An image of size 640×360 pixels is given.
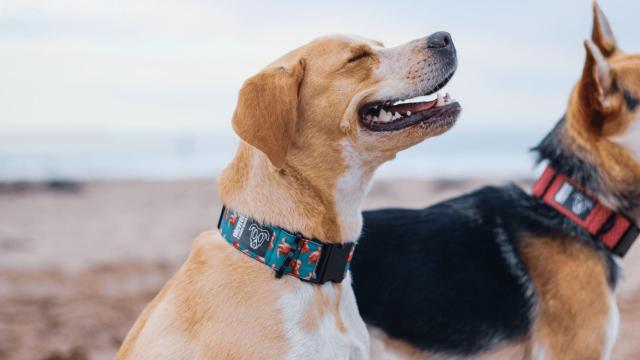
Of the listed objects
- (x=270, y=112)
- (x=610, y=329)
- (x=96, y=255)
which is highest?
(x=270, y=112)

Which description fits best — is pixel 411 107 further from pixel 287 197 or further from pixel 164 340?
pixel 164 340

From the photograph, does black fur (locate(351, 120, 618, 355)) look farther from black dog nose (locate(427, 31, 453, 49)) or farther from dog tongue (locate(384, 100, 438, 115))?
black dog nose (locate(427, 31, 453, 49))

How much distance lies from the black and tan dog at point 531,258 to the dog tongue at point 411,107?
99 cm

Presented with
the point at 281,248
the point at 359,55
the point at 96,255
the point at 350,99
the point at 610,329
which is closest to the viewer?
the point at 281,248

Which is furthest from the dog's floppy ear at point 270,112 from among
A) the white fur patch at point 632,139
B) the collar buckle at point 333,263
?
the white fur patch at point 632,139

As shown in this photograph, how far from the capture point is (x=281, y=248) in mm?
3139

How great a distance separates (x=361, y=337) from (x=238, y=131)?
39.5 inches

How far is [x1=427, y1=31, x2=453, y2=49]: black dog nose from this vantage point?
11.3 ft

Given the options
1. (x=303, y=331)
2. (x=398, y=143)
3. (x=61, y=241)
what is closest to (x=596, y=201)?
(x=398, y=143)

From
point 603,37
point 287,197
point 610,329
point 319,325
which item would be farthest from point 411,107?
point 603,37

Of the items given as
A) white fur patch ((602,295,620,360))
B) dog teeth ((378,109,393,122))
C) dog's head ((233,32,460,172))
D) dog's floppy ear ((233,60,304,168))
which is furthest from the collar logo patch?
dog's floppy ear ((233,60,304,168))

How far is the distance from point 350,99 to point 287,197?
1.63 ft

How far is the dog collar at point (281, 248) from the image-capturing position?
124 inches

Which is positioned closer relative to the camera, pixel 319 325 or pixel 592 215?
pixel 319 325
